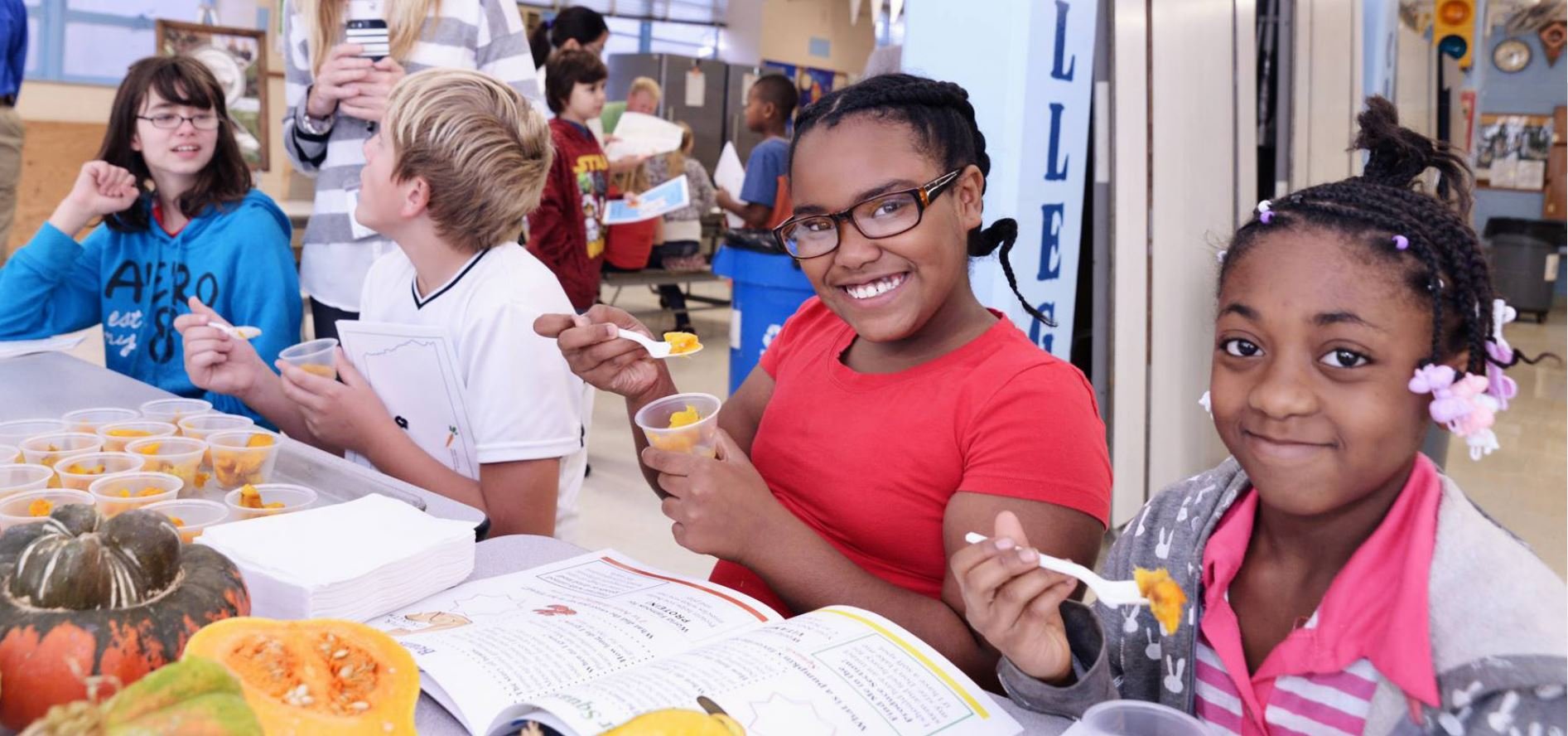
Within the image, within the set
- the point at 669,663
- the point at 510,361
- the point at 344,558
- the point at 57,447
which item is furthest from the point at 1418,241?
the point at 57,447

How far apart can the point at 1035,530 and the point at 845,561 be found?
0.74 ft

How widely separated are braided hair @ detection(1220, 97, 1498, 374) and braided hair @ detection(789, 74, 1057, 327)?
400 millimetres

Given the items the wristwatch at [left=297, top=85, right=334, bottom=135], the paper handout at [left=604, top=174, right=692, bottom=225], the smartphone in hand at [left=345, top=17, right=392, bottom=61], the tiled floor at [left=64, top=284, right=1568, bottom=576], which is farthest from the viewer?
the paper handout at [left=604, top=174, right=692, bottom=225]

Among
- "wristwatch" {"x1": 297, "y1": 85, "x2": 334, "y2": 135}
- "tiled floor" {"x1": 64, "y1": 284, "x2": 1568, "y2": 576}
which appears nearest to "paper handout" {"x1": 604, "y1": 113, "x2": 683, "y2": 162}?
"tiled floor" {"x1": 64, "y1": 284, "x2": 1568, "y2": 576}

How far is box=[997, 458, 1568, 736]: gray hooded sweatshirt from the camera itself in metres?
0.90

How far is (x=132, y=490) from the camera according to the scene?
1423mm

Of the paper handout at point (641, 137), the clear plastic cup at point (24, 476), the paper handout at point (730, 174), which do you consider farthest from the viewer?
the paper handout at point (730, 174)

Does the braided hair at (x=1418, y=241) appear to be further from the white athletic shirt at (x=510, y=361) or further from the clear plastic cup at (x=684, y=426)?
the white athletic shirt at (x=510, y=361)

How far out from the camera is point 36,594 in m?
0.89

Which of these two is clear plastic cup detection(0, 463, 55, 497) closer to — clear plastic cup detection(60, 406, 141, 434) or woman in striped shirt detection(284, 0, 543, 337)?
clear plastic cup detection(60, 406, 141, 434)

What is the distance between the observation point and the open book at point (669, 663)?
3.01 ft

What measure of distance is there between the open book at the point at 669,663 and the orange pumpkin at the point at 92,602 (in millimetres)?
203

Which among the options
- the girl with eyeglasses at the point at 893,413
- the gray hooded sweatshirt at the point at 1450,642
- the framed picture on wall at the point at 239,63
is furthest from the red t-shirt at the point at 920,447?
the framed picture on wall at the point at 239,63

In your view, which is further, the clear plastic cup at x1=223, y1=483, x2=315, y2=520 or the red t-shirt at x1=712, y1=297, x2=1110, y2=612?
the clear plastic cup at x1=223, y1=483, x2=315, y2=520
